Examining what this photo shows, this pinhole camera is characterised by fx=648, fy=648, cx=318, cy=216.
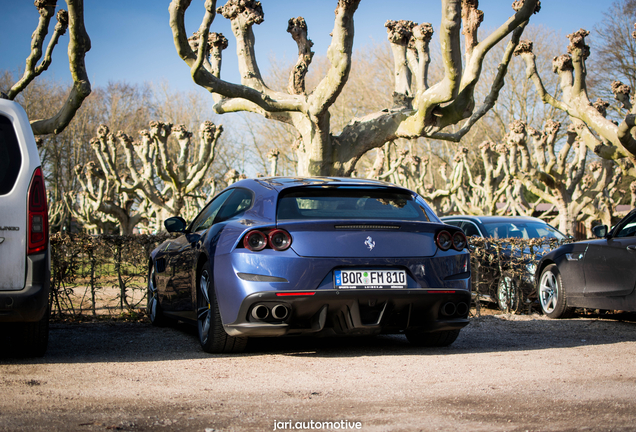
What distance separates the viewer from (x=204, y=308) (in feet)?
18.6

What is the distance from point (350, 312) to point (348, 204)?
947 millimetres

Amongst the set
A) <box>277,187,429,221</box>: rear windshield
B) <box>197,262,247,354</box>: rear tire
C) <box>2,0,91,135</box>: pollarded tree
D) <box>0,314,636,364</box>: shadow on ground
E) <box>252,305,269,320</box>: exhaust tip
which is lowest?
Result: <box>0,314,636,364</box>: shadow on ground

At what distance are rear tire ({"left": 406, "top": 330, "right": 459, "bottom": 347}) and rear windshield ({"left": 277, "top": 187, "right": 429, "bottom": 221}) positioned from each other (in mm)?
1150

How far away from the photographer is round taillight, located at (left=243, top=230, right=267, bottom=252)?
4.91m

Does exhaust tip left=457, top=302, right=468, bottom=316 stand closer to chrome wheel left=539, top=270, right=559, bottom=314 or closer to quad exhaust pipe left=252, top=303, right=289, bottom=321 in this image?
quad exhaust pipe left=252, top=303, right=289, bottom=321

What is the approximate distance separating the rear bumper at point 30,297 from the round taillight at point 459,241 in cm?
319

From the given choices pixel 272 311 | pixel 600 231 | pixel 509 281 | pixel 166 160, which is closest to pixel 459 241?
pixel 272 311

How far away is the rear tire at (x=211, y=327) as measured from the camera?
5.26 m

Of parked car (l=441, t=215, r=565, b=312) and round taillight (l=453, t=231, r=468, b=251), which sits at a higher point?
round taillight (l=453, t=231, r=468, b=251)

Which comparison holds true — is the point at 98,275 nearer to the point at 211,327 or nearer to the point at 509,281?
the point at 211,327

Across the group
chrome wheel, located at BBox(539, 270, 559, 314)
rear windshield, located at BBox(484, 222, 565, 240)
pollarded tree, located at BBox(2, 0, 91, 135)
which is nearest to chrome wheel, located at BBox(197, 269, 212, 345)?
chrome wheel, located at BBox(539, 270, 559, 314)

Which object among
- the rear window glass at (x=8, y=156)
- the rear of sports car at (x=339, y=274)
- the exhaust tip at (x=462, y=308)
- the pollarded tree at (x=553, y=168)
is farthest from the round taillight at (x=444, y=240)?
the pollarded tree at (x=553, y=168)

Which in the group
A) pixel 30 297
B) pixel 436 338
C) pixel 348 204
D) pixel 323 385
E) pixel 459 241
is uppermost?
pixel 348 204

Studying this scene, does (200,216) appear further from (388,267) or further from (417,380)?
(417,380)
